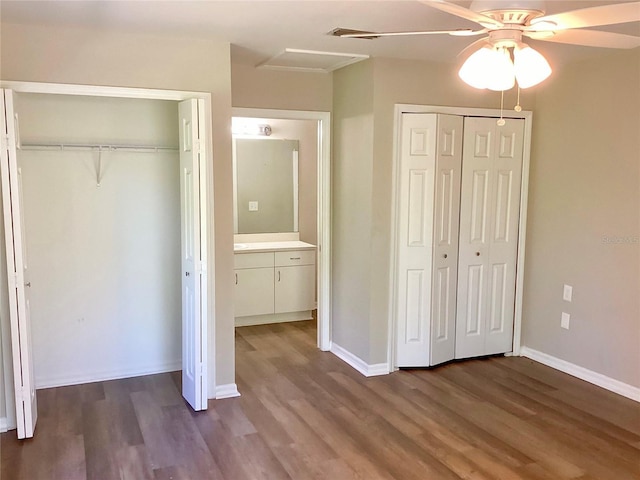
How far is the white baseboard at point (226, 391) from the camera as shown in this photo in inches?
154

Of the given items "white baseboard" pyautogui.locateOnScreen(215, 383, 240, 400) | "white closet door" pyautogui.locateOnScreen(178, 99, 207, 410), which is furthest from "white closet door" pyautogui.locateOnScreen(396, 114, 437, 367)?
"white closet door" pyautogui.locateOnScreen(178, 99, 207, 410)

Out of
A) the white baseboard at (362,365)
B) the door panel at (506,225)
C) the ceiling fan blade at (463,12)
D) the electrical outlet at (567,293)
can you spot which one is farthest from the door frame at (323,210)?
the ceiling fan blade at (463,12)

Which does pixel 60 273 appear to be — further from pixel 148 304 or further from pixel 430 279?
pixel 430 279

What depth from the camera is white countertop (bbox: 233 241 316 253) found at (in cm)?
557

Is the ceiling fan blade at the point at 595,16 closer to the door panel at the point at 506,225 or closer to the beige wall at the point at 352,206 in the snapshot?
the beige wall at the point at 352,206

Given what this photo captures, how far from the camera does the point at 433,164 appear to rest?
168 inches

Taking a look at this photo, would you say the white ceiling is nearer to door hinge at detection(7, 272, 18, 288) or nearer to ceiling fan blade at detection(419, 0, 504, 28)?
ceiling fan blade at detection(419, 0, 504, 28)

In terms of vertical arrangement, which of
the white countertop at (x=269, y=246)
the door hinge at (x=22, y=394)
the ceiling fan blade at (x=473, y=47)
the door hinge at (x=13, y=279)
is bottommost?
the door hinge at (x=22, y=394)

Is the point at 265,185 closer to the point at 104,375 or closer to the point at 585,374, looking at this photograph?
the point at 104,375

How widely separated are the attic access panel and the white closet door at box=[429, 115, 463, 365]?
857mm

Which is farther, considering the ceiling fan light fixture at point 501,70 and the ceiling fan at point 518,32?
the ceiling fan light fixture at point 501,70

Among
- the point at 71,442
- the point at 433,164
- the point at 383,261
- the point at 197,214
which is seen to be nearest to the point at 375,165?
the point at 433,164

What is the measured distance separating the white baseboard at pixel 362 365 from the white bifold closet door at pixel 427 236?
0.52 feet

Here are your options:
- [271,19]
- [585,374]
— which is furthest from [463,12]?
[585,374]
